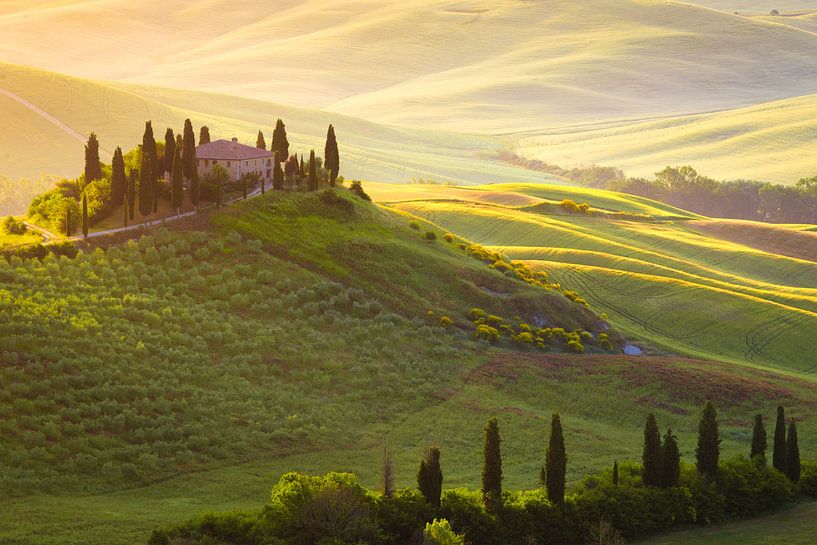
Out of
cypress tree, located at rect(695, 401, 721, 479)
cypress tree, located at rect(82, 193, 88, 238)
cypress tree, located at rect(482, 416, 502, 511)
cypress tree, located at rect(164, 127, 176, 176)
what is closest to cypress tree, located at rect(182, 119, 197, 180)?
cypress tree, located at rect(164, 127, 176, 176)

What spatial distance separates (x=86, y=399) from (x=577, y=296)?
1820 inches

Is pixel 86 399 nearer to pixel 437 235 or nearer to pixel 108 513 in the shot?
pixel 108 513

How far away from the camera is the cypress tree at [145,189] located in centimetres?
7334

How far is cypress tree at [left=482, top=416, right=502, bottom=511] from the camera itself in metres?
41.5

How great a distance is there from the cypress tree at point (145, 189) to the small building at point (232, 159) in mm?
7843

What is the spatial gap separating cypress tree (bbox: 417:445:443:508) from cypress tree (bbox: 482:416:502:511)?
215 cm

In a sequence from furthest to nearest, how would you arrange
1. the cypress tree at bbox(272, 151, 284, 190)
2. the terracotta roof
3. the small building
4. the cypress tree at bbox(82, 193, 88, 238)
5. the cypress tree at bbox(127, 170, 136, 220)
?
1. the cypress tree at bbox(272, 151, 284, 190)
2. the terracotta roof
3. the small building
4. the cypress tree at bbox(127, 170, 136, 220)
5. the cypress tree at bbox(82, 193, 88, 238)

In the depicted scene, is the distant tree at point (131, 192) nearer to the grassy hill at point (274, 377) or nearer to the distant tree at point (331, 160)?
the grassy hill at point (274, 377)

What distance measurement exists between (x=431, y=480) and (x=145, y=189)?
4048 cm

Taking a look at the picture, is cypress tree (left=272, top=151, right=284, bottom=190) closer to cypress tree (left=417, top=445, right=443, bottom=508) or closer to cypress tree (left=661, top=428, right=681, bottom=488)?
cypress tree (left=661, top=428, right=681, bottom=488)

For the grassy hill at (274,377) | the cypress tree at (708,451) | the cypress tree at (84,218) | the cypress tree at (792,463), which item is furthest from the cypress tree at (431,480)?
the cypress tree at (84,218)

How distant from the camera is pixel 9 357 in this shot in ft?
168

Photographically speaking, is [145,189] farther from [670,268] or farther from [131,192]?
[670,268]

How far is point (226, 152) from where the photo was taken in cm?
8325
